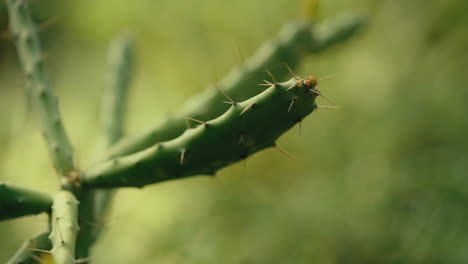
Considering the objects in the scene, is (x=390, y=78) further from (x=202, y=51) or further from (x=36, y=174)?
(x=36, y=174)

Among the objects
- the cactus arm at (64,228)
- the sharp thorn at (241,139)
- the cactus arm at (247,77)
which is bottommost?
the cactus arm at (64,228)

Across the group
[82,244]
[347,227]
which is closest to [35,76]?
[82,244]

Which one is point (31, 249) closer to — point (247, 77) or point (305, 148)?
point (247, 77)

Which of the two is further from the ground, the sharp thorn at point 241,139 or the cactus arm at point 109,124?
the cactus arm at point 109,124

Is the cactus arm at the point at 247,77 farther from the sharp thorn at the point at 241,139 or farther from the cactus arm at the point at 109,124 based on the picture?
the sharp thorn at the point at 241,139

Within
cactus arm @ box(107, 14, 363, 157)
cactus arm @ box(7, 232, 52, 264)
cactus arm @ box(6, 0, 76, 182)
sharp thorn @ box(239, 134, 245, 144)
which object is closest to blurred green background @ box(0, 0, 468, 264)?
cactus arm @ box(107, 14, 363, 157)

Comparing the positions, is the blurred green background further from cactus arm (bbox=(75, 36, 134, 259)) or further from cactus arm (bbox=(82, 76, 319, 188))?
cactus arm (bbox=(82, 76, 319, 188))

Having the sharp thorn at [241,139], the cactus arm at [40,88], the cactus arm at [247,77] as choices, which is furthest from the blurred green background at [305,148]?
the sharp thorn at [241,139]
